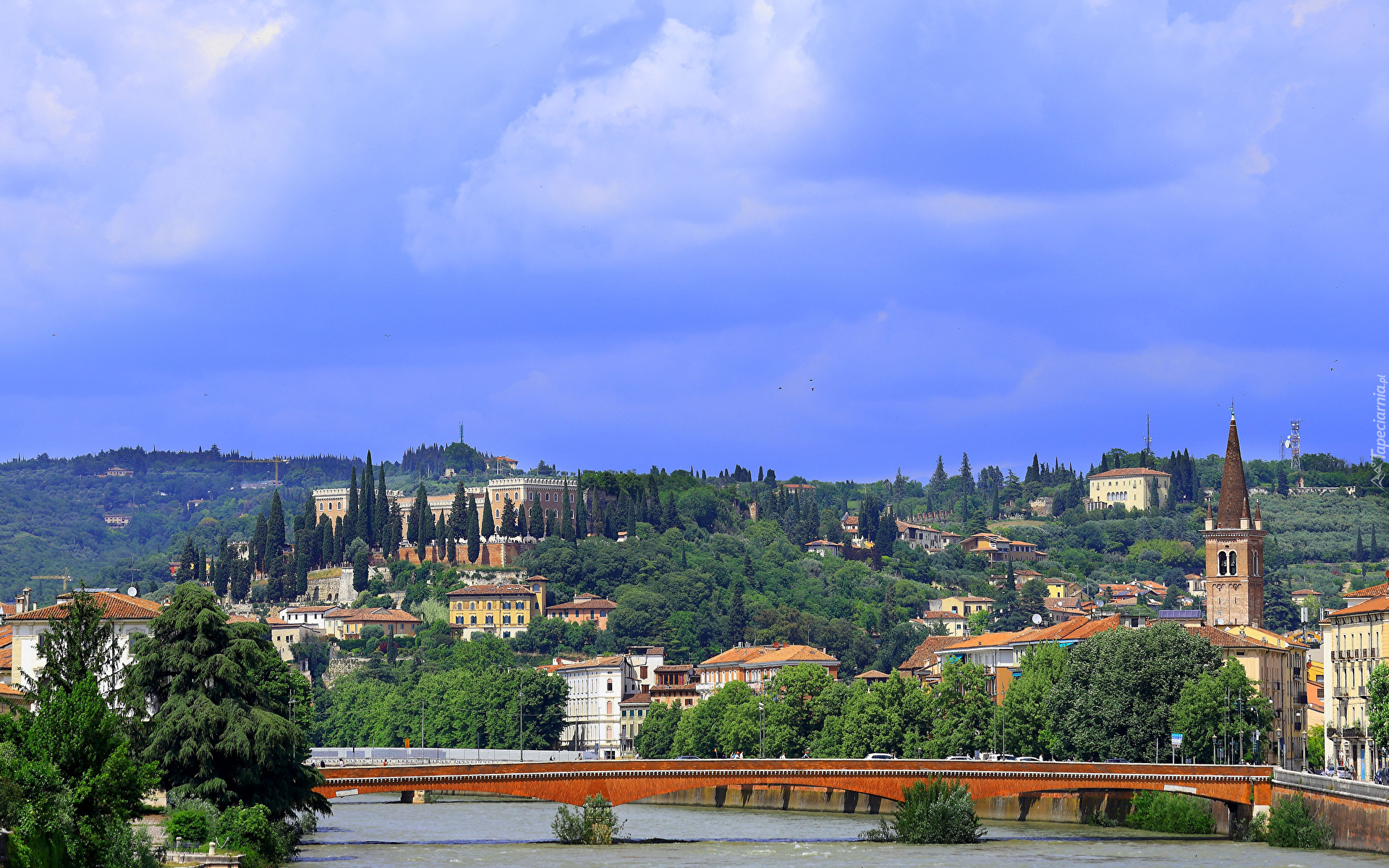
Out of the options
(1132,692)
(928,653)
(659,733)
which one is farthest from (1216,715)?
(928,653)

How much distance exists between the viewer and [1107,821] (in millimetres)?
80250

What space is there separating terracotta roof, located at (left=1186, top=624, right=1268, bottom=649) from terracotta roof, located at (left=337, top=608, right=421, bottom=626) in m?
95.7

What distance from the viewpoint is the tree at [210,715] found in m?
57.6

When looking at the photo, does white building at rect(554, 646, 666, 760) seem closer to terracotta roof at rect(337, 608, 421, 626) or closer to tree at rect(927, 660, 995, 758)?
terracotta roof at rect(337, 608, 421, 626)

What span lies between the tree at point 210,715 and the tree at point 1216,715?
38420 millimetres

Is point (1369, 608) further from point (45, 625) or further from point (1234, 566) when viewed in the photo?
point (45, 625)

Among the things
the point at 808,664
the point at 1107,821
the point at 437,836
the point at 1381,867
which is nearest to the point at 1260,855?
the point at 1381,867

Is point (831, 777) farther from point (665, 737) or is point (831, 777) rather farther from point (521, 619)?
point (521, 619)

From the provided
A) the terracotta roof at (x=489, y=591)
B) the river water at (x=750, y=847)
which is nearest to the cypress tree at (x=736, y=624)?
the terracotta roof at (x=489, y=591)

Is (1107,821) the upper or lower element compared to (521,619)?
lower

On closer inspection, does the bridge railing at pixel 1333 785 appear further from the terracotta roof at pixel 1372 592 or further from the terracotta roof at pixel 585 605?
the terracotta roof at pixel 585 605

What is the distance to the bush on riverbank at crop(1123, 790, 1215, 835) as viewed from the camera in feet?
248

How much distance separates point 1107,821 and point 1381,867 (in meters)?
23.5

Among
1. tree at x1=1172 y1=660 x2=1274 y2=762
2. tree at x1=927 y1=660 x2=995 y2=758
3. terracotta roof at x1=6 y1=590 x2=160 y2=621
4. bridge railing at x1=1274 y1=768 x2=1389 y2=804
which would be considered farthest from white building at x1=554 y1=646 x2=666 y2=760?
bridge railing at x1=1274 y1=768 x2=1389 y2=804
